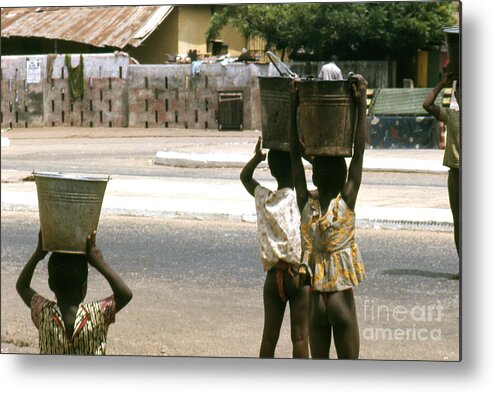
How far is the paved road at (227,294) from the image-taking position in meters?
5.58

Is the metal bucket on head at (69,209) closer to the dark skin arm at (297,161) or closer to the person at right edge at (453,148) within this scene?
the dark skin arm at (297,161)

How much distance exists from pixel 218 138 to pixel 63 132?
89 centimetres

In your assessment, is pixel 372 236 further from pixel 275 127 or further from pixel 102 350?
pixel 102 350

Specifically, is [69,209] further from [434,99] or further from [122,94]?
[434,99]

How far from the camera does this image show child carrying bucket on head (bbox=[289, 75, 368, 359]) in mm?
5078

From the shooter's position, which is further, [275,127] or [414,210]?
[414,210]

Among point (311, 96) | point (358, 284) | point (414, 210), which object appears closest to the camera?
point (311, 96)

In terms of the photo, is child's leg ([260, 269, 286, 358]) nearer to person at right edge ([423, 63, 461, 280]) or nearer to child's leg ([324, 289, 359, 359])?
child's leg ([324, 289, 359, 359])

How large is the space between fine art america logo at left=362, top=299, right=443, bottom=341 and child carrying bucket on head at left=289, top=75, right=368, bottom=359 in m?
0.45

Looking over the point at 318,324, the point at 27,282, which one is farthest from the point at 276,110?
the point at 27,282

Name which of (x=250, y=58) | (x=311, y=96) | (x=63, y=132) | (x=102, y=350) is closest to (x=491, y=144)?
(x=311, y=96)

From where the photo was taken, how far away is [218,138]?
6.48m

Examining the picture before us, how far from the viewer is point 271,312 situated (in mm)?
5328

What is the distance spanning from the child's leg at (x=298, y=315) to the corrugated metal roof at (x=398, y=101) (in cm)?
107
